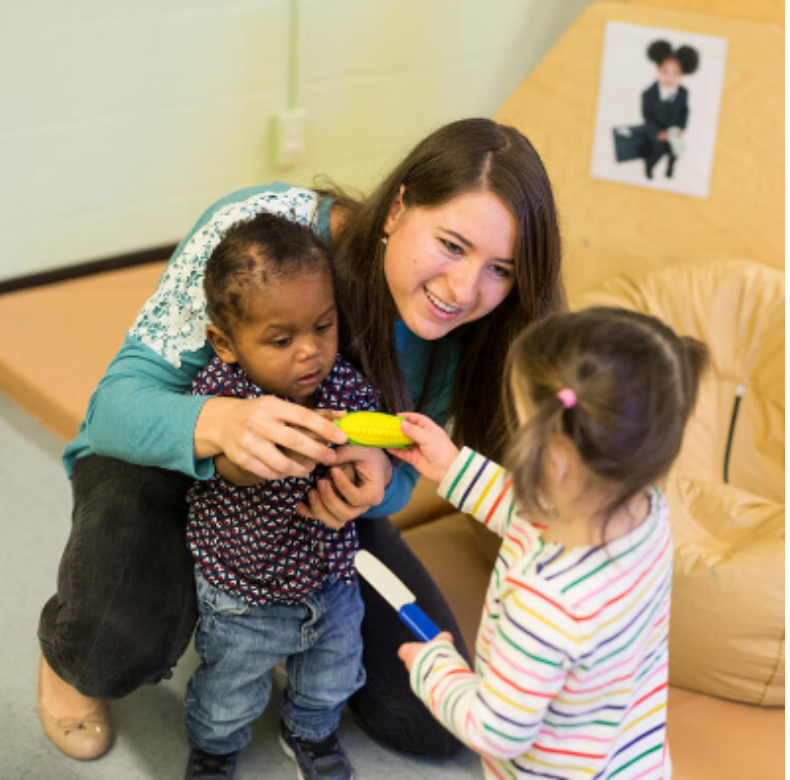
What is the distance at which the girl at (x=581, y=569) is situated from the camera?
889 mm

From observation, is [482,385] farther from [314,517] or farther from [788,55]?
[788,55]

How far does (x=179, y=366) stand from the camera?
54.2 inches

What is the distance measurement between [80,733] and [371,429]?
28.1 inches

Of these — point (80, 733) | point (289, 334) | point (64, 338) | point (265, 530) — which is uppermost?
point (289, 334)

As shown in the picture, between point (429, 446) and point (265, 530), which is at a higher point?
point (429, 446)

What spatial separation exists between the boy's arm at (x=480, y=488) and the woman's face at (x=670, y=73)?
1504mm

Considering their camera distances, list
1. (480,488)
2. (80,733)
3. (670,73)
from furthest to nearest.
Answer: (670,73)
(80,733)
(480,488)

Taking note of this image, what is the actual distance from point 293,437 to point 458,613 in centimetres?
79

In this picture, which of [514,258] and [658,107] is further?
[658,107]

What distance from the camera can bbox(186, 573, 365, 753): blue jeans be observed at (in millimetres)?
1365

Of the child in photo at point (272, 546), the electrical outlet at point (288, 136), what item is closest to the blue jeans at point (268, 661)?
the child in photo at point (272, 546)

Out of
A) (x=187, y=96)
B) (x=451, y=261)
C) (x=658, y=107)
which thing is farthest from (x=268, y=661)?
(x=187, y=96)

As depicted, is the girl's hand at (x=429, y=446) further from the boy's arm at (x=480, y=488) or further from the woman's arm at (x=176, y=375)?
the woman's arm at (x=176, y=375)

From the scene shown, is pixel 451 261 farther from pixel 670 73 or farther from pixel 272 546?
pixel 670 73
